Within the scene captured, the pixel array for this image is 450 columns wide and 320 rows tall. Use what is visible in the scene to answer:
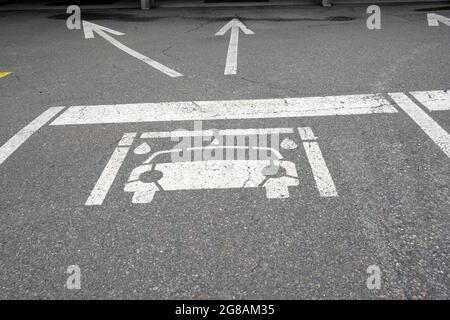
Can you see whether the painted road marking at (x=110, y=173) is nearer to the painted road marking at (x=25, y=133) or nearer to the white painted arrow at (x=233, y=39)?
the painted road marking at (x=25, y=133)

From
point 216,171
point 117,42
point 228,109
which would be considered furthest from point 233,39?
point 216,171

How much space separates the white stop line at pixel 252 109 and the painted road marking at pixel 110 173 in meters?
→ 0.55

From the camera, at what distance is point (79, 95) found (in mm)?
5391

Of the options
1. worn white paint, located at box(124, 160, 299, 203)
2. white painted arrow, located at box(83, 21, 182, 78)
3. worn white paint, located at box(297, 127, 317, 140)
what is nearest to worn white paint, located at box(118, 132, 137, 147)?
worn white paint, located at box(124, 160, 299, 203)

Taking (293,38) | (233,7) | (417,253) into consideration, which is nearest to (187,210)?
(417,253)

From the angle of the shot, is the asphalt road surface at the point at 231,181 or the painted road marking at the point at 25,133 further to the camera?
the painted road marking at the point at 25,133

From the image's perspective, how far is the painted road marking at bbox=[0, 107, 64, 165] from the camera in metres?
3.94

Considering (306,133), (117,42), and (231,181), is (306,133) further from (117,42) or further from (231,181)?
(117,42)

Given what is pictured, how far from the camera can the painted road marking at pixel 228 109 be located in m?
4.50

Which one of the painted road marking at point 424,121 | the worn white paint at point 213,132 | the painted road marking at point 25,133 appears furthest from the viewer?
the worn white paint at point 213,132

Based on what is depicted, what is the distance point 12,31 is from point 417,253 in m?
10.8

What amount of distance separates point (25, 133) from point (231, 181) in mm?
2580

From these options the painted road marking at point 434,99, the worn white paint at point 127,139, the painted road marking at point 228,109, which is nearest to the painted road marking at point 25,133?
the painted road marking at point 228,109

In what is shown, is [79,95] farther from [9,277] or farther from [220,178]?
[9,277]
